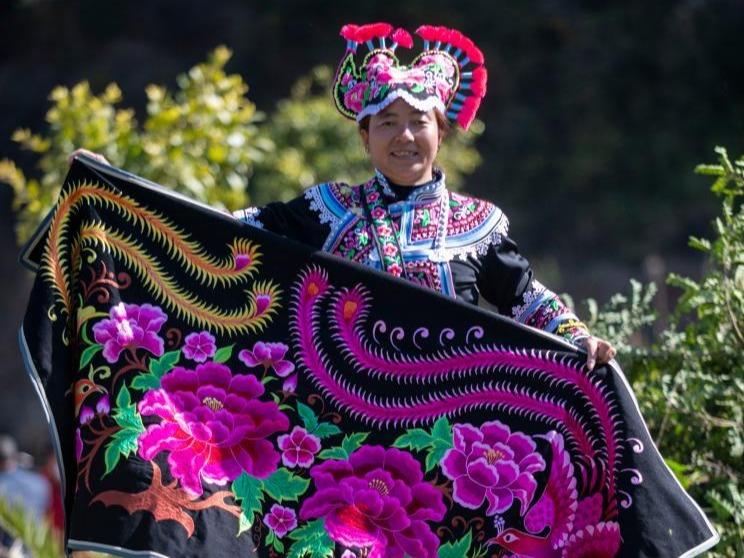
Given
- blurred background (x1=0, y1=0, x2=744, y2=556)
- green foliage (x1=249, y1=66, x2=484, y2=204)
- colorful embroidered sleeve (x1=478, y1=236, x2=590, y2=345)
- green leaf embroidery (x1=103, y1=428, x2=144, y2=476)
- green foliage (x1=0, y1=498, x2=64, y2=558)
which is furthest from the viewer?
blurred background (x1=0, y1=0, x2=744, y2=556)

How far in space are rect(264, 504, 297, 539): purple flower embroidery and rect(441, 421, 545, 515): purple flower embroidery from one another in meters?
0.42

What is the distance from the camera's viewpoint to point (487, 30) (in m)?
17.2

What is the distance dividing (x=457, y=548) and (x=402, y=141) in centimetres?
114

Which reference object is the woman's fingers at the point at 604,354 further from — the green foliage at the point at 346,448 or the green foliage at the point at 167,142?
the green foliage at the point at 167,142

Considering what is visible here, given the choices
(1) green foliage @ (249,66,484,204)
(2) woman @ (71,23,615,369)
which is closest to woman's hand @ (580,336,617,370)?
(2) woman @ (71,23,615,369)

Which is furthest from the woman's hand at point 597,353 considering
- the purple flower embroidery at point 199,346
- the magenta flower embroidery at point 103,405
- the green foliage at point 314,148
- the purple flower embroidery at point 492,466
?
the green foliage at point 314,148

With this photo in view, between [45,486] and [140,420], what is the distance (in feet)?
17.1

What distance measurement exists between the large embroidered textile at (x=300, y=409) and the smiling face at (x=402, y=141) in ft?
1.13

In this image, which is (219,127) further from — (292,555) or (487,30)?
(487,30)

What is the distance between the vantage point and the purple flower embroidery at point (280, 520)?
3.61 m

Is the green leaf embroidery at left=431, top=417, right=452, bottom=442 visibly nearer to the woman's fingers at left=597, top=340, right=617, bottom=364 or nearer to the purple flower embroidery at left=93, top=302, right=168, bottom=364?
the woman's fingers at left=597, top=340, right=617, bottom=364

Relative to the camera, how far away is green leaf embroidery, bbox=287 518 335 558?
3.59 m

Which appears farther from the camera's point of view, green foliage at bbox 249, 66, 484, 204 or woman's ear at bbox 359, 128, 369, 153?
green foliage at bbox 249, 66, 484, 204

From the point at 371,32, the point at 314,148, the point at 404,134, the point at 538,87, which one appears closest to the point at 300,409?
the point at 404,134
